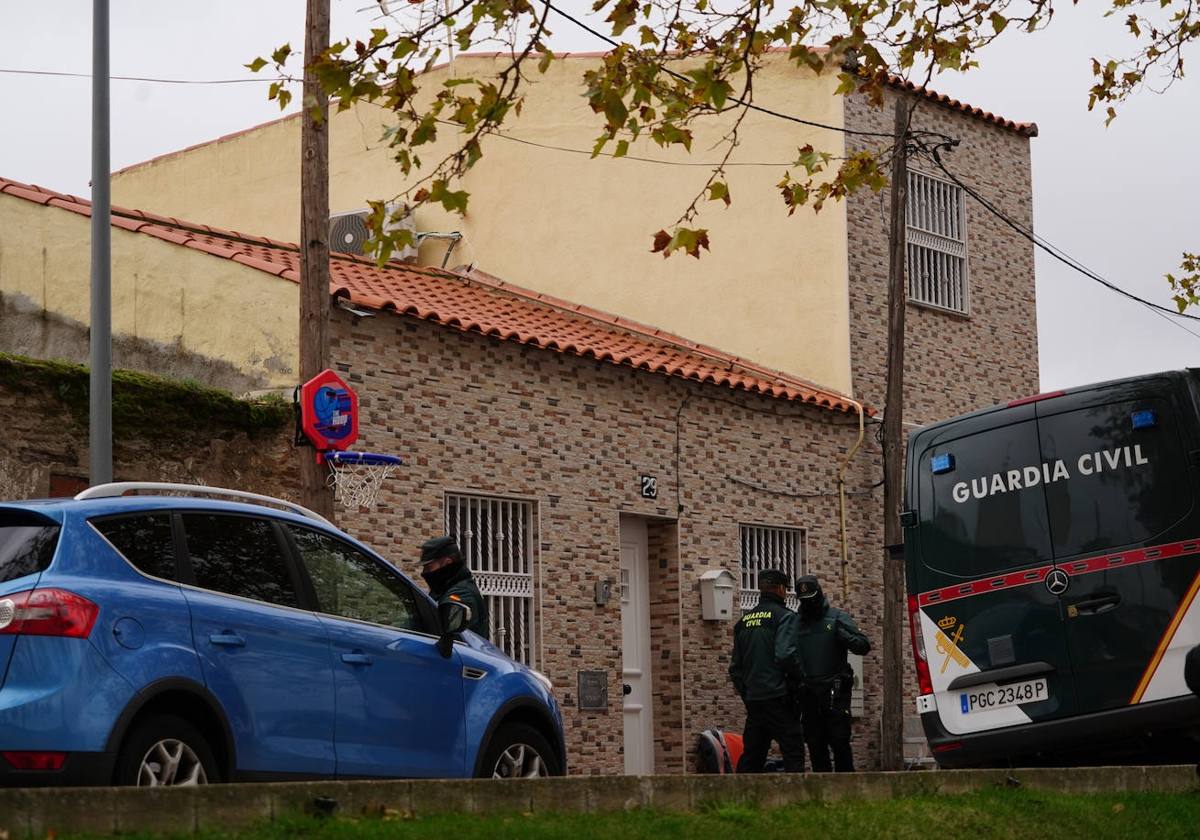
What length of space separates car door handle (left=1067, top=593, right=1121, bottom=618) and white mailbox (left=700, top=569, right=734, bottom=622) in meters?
7.60

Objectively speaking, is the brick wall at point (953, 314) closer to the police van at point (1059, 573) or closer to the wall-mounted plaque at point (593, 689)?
the wall-mounted plaque at point (593, 689)

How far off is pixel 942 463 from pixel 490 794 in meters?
4.93

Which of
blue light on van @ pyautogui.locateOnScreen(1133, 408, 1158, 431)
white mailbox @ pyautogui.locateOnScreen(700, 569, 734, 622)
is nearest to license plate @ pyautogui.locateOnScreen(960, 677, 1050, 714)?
blue light on van @ pyautogui.locateOnScreen(1133, 408, 1158, 431)

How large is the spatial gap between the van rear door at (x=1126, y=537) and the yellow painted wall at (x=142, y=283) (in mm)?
7246

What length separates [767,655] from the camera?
13.3m

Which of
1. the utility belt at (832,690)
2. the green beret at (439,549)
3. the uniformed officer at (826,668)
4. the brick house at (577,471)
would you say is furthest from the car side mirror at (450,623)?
the utility belt at (832,690)

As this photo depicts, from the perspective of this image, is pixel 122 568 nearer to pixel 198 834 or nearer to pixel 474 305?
pixel 198 834

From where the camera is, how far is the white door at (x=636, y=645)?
17.7 m

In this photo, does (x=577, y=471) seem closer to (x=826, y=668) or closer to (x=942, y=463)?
(x=826, y=668)

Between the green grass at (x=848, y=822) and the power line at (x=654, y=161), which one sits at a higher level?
the power line at (x=654, y=161)

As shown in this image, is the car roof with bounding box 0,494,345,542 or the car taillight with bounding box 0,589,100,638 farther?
the car roof with bounding box 0,494,345,542

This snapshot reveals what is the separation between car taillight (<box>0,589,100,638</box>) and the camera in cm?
690

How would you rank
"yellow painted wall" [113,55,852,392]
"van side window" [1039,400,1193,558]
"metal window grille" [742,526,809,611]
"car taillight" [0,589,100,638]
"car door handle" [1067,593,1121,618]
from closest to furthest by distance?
"car taillight" [0,589,100,638] < "van side window" [1039,400,1193,558] < "car door handle" [1067,593,1121,618] < "metal window grille" [742,526,809,611] < "yellow painted wall" [113,55,852,392]

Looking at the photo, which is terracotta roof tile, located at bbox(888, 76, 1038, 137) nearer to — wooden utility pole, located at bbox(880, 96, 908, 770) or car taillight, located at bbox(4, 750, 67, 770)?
wooden utility pole, located at bbox(880, 96, 908, 770)
